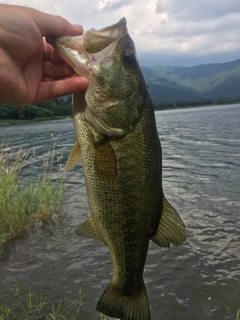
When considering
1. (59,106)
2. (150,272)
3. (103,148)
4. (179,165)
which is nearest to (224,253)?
(150,272)

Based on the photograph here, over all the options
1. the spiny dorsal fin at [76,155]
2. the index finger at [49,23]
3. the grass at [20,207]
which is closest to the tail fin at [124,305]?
the spiny dorsal fin at [76,155]

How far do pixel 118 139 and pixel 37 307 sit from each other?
4.91m

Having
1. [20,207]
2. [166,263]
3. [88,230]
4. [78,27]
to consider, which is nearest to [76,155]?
[88,230]

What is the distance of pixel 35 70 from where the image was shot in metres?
3.31

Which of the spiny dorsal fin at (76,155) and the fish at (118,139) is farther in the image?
the spiny dorsal fin at (76,155)

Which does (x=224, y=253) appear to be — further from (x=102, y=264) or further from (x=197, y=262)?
(x=102, y=264)

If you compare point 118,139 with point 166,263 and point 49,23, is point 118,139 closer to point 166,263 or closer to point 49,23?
→ point 49,23

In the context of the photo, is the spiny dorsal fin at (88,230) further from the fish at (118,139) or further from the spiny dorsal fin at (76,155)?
the spiny dorsal fin at (76,155)

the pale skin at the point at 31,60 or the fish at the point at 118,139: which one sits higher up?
the pale skin at the point at 31,60

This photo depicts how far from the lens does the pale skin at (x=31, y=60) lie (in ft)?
9.01

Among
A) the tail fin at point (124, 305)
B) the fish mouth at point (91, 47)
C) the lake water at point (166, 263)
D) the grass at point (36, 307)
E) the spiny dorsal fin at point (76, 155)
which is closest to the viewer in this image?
the fish mouth at point (91, 47)

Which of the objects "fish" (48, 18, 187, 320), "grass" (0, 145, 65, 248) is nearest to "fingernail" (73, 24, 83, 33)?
"fish" (48, 18, 187, 320)

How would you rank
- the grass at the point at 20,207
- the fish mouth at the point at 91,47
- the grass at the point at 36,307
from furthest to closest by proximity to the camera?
1. the grass at the point at 20,207
2. the grass at the point at 36,307
3. the fish mouth at the point at 91,47

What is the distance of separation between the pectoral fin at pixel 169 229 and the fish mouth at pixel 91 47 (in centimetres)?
145
